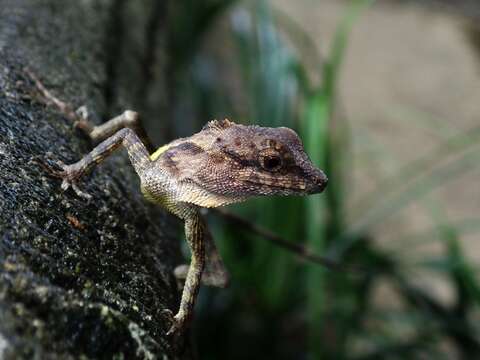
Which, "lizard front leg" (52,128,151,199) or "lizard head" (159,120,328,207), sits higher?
"lizard front leg" (52,128,151,199)

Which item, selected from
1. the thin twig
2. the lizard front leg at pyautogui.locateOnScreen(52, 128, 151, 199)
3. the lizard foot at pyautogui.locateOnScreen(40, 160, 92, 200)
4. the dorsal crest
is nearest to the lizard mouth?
the dorsal crest

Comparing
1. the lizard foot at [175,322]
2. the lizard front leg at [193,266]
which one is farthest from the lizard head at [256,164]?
the lizard foot at [175,322]

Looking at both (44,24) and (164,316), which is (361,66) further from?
(164,316)

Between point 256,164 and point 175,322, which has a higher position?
point 256,164

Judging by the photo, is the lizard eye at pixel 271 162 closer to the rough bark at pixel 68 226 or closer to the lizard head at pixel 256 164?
the lizard head at pixel 256 164

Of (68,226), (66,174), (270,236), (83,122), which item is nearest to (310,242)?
(270,236)

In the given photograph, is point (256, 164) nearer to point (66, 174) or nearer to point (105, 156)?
point (105, 156)

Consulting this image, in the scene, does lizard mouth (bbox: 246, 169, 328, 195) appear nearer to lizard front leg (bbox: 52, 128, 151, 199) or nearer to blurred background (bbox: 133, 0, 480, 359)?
lizard front leg (bbox: 52, 128, 151, 199)

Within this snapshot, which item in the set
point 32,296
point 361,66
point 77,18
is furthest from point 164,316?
point 361,66
